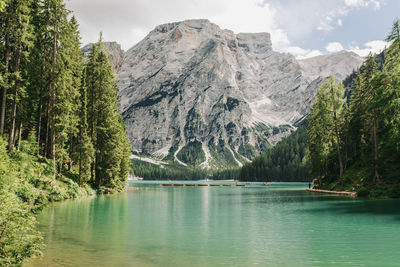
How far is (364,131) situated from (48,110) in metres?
50.8

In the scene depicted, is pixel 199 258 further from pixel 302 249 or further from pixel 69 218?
pixel 69 218

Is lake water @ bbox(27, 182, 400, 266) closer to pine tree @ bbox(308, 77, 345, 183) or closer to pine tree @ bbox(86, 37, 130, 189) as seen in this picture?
pine tree @ bbox(86, 37, 130, 189)

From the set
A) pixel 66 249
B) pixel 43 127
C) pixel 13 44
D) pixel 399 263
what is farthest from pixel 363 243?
pixel 43 127

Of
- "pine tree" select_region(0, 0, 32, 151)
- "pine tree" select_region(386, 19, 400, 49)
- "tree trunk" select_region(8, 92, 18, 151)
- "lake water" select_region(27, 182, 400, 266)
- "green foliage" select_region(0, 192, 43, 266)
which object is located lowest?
"lake water" select_region(27, 182, 400, 266)

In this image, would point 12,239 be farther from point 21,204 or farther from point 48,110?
point 48,110

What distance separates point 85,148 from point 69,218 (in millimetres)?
24484

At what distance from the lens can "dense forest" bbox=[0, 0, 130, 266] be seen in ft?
101

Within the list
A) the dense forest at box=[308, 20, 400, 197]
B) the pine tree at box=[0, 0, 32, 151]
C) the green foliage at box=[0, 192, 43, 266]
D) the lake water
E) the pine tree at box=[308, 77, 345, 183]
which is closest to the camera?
the green foliage at box=[0, 192, 43, 266]

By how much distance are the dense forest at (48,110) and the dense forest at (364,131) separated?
39106 millimetres

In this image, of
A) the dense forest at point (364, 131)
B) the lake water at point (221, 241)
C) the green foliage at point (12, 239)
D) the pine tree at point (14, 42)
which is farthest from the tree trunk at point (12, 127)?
the dense forest at point (364, 131)

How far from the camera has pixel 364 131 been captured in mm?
57250

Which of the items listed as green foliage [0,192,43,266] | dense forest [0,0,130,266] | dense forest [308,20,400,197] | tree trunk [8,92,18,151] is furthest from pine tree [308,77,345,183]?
green foliage [0,192,43,266]

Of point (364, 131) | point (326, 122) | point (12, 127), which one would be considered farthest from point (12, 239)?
point (326, 122)

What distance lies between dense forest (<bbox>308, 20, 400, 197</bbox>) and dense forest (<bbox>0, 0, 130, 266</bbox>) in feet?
128
